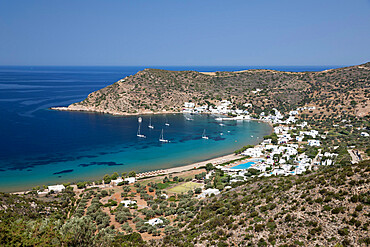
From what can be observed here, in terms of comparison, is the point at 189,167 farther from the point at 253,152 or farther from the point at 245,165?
the point at 253,152

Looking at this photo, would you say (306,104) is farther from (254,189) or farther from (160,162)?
(254,189)

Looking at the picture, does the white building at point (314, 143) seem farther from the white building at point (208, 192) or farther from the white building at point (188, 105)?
the white building at point (188, 105)

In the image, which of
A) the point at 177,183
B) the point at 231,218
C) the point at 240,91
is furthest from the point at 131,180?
the point at 240,91

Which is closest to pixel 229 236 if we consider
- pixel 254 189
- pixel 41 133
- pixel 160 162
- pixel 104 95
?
pixel 254 189

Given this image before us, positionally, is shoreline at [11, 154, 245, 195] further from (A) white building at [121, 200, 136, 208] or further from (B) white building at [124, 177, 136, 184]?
(A) white building at [121, 200, 136, 208]

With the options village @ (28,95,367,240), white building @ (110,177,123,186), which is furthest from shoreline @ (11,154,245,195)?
white building @ (110,177,123,186)
